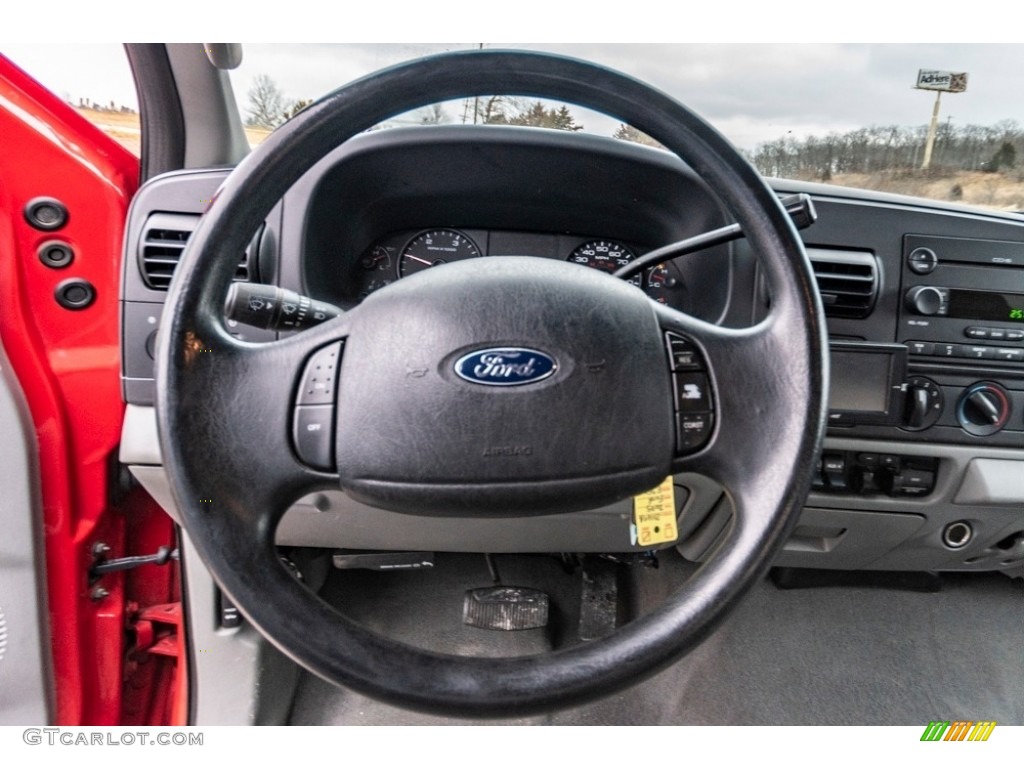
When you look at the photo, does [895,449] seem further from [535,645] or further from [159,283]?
[159,283]

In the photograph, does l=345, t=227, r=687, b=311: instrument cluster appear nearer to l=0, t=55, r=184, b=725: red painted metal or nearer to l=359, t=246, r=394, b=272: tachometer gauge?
l=359, t=246, r=394, b=272: tachometer gauge

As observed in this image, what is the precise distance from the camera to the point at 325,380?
0.68m

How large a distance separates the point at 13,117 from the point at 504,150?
0.81 m

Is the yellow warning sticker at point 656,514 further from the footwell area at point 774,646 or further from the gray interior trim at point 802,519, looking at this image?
the footwell area at point 774,646

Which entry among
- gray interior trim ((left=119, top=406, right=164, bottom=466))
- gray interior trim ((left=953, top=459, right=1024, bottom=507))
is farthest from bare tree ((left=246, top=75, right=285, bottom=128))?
gray interior trim ((left=953, top=459, right=1024, bottom=507))

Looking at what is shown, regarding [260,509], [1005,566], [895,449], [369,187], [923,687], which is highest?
[369,187]

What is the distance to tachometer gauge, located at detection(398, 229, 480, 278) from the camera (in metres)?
1.31

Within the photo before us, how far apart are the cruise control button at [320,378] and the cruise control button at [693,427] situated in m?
0.35

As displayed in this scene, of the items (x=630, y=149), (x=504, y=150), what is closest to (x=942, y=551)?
(x=630, y=149)

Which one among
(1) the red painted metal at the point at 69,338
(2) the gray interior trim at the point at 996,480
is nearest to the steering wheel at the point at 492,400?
(1) the red painted metal at the point at 69,338

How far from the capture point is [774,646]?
5.44 feet

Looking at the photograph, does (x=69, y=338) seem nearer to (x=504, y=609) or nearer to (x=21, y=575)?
(x=21, y=575)

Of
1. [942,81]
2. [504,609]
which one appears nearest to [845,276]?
[942,81]
